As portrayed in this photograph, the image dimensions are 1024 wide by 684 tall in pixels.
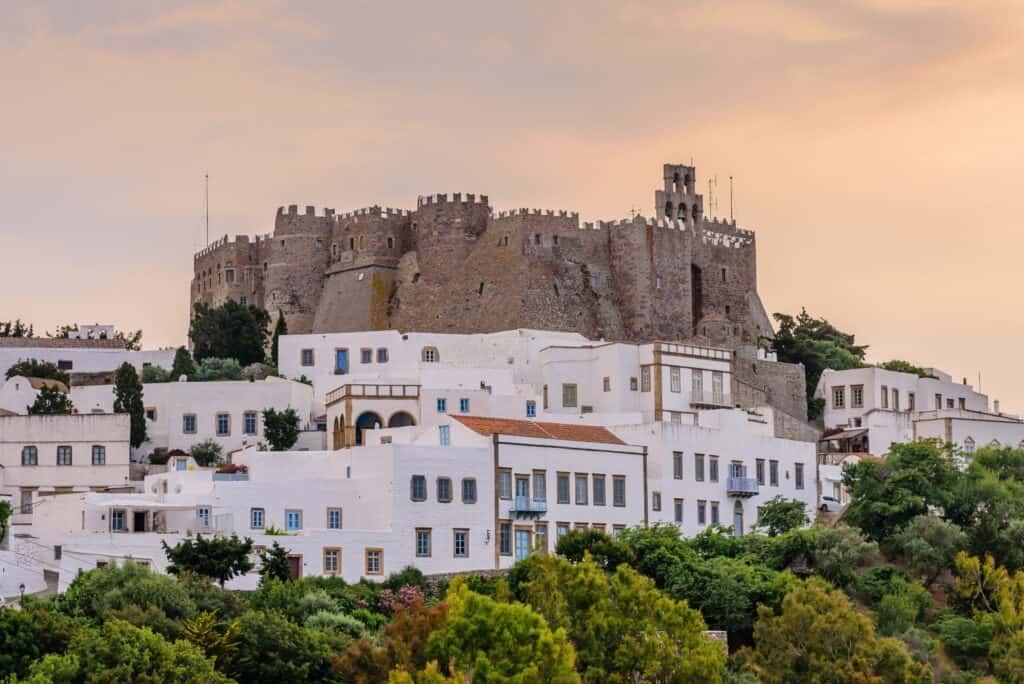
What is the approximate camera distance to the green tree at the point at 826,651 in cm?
5744

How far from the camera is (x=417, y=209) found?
94.1 meters

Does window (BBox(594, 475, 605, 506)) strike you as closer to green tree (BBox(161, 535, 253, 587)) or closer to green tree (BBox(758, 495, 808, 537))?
green tree (BBox(758, 495, 808, 537))

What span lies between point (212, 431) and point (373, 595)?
19.4m

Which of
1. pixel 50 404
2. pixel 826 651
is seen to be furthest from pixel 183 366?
pixel 826 651

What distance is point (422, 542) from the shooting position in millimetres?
64938

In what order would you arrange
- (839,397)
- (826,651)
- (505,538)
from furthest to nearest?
(839,397)
(505,538)
(826,651)

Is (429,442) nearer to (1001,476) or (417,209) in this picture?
(1001,476)

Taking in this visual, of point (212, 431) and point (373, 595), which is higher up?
point (212, 431)

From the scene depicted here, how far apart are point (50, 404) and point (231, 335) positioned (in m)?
11.9

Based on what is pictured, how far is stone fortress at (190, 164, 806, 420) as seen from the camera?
8956 centimetres

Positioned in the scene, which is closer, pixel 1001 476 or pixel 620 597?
pixel 620 597

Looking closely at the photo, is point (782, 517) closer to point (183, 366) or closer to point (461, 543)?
point (461, 543)

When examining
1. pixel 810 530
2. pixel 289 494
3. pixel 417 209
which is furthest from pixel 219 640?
pixel 417 209

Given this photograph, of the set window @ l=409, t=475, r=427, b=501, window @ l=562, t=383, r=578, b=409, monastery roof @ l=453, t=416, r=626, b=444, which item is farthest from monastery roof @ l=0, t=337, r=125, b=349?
window @ l=409, t=475, r=427, b=501
